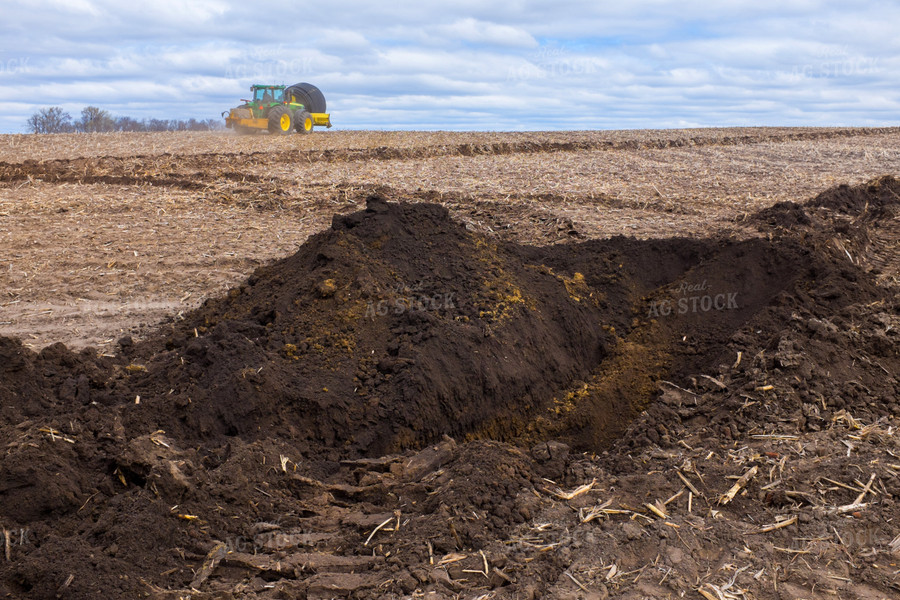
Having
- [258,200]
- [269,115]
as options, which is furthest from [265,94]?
[258,200]

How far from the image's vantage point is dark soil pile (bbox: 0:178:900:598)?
3.04 meters

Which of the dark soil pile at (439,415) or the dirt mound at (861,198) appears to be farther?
the dirt mound at (861,198)

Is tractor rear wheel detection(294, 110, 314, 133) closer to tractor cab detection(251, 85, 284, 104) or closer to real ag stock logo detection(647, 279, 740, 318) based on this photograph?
tractor cab detection(251, 85, 284, 104)

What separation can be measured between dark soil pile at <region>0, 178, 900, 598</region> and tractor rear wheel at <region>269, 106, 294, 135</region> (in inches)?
831

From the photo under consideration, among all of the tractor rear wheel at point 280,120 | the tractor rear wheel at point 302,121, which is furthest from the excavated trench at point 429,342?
the tractor rear wheel at point 302,121

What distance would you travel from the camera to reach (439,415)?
4809mm

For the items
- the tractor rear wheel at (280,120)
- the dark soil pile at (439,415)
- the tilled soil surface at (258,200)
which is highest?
the tractor rear wheel at (280,120)

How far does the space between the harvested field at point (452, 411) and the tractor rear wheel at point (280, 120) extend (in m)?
17.6

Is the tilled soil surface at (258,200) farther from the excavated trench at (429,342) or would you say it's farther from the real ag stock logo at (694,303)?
the real ag stock logo at (694,303)

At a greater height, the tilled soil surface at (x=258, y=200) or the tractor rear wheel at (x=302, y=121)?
the tractor rear wheel at (x=302, y=121)

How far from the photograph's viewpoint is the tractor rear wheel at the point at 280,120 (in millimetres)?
25984

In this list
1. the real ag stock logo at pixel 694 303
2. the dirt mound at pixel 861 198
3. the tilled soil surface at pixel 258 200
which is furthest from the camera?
the dirt mound at pixel 861 198

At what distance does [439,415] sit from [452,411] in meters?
0.13

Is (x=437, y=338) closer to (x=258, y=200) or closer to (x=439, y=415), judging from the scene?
(x=439, y=415)
